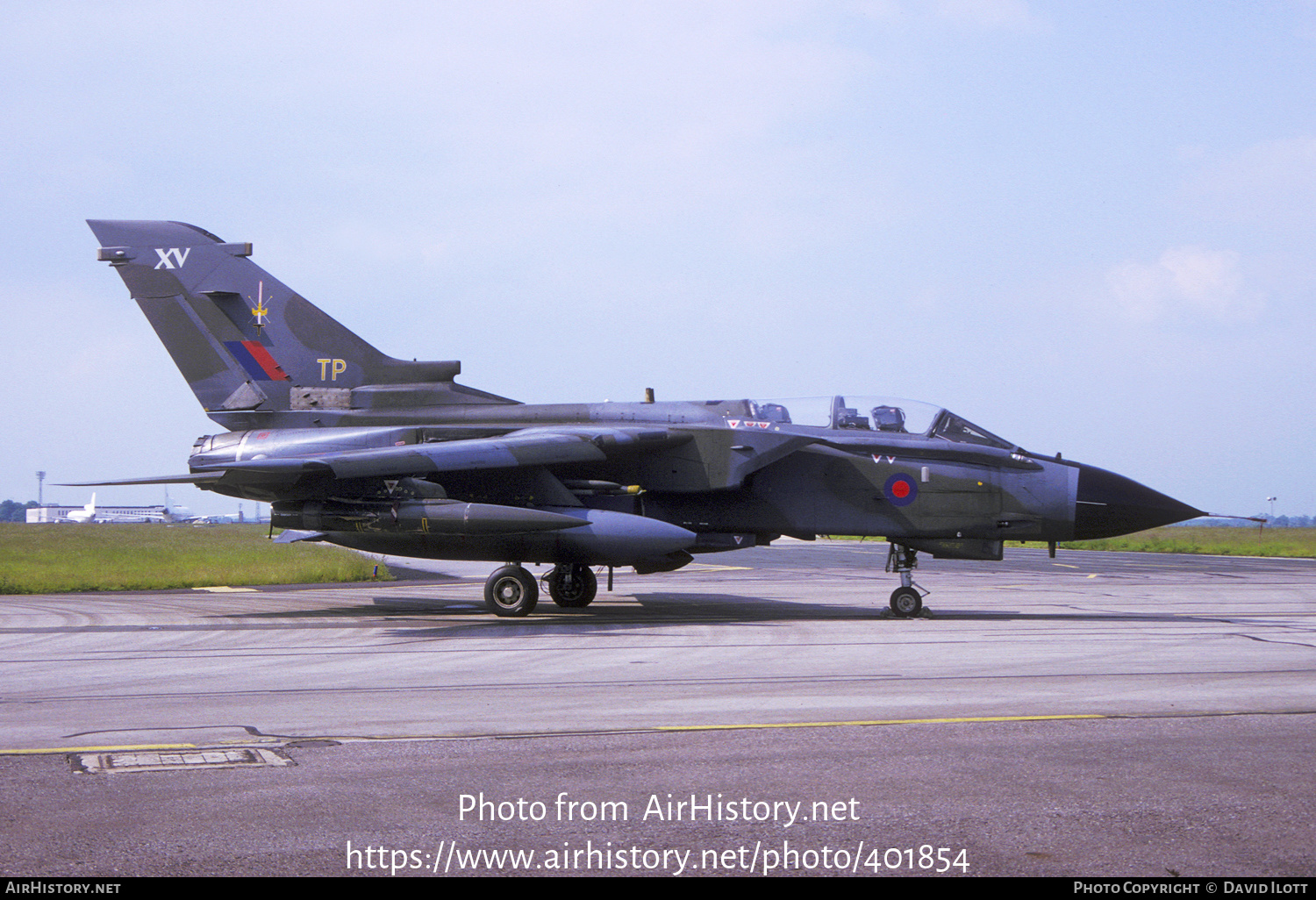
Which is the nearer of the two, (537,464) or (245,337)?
(537,464)

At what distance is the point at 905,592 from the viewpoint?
53.5 ft

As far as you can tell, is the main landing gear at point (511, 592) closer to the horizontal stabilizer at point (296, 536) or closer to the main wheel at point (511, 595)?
the main wheel at point (511, 595)

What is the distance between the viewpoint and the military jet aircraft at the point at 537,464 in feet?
51.4

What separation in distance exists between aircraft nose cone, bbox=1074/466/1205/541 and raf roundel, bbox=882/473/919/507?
2360mm

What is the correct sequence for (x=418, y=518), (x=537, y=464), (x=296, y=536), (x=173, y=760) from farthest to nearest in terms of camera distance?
(x=296, y=536) → (x=537, y=464) → (x=418, y=518) → (x=173, y=760)

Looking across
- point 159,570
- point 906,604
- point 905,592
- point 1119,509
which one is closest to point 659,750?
point 906,604

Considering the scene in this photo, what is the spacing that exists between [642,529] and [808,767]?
9.27m

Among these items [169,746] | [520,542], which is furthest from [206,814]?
[520,542]

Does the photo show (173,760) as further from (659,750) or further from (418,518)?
(418,518)

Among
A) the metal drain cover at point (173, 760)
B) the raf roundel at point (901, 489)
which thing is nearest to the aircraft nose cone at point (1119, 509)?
the raf roundel at point (901, 489)

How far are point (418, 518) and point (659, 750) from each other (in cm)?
944

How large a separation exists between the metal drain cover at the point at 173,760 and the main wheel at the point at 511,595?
997cm
